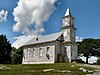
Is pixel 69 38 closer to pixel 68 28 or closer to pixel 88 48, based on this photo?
pixel 68 28

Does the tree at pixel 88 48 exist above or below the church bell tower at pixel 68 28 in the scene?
below

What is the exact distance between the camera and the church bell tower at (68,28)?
58375mm

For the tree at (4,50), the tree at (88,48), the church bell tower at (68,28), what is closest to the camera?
the church bell tower at (68,28)

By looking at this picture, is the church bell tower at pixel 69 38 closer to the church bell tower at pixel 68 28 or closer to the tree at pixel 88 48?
the church bell tower at pixel 68 28

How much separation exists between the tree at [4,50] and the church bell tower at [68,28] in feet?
82.8

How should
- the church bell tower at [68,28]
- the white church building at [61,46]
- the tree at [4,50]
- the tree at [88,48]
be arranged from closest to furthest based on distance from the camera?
the white church building at [61,46] → the church bell tower at [68,28] → the tree at [4,50] → the tree at [88,48]

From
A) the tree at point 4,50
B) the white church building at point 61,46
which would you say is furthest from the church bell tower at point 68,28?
the tree at point 4,50

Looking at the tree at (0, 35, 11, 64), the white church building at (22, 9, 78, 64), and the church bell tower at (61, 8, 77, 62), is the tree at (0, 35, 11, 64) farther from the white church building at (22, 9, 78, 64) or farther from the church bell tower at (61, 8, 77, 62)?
the church bell tower at (61, 8, 77, 62)

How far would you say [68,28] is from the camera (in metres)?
59.0

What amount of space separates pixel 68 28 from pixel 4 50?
27.4 m

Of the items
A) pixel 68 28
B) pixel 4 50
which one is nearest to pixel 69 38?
pixel 68 28

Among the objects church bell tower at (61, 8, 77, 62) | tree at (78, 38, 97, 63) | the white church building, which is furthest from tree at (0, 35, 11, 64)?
tree at (78, 38, 97, 63)

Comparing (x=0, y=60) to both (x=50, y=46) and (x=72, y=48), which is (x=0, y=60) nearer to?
(x=50, y=46)

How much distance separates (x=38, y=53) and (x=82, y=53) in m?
23.6
